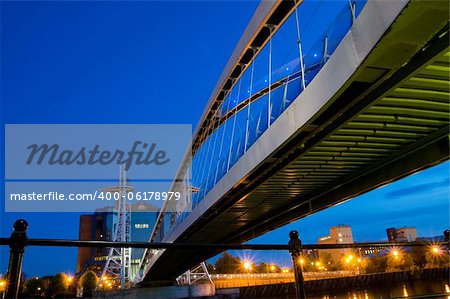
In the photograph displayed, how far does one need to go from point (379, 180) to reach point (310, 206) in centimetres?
Answer: 349

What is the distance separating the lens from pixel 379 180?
871cm

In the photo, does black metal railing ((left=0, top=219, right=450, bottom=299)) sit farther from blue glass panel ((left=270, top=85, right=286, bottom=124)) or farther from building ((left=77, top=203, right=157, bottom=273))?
building ((left=77, top=203, right=157, bottom=273))

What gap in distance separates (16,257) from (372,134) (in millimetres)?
6297

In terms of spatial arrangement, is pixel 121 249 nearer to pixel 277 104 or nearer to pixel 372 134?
pixel 277 104

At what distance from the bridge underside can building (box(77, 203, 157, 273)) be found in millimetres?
84352

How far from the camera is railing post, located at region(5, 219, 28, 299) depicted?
2127 millimetres

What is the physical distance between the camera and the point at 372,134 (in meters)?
7.02

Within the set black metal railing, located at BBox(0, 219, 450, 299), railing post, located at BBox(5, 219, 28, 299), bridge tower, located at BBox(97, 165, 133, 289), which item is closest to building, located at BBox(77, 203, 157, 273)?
bridge tower, located at BBox(97, 165, 133, 289)

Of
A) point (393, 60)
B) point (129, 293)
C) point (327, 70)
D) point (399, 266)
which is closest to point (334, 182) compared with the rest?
point (327, 70)

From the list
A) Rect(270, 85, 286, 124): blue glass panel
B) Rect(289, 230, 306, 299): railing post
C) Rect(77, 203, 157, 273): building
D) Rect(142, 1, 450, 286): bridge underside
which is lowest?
Rect(289, 230, 306, 299): railing post

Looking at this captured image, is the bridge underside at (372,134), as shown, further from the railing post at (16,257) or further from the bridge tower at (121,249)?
the bridge tower at (121,249)

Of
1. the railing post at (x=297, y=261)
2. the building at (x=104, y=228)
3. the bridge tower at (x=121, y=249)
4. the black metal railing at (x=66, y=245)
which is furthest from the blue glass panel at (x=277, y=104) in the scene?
the building at (x=104, y=228)

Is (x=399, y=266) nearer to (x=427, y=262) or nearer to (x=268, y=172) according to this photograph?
(x=427, y=262)

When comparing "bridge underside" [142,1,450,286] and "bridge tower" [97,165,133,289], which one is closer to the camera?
"bridge underside" [142,1,450,286]
